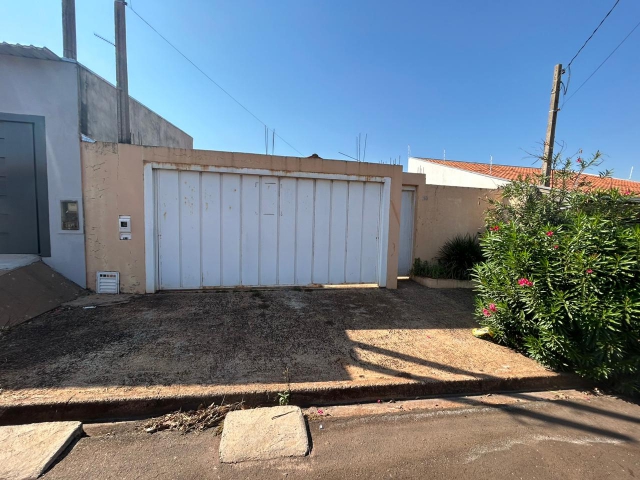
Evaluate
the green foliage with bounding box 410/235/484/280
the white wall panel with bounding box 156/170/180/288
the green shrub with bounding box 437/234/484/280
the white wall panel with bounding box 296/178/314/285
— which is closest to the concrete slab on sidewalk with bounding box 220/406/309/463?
the white wall panel with bounding box 296/178/314/285

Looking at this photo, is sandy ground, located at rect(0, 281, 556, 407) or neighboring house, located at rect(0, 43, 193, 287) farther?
neighboring house, located at rect(0, 43, 193, 287)

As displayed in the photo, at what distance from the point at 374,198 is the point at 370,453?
4.83 meters

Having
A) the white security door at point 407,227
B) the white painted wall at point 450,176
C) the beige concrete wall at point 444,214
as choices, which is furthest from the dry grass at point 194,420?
the white painted wall at point 450,176

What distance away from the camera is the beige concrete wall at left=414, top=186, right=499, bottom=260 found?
7289 millimetres

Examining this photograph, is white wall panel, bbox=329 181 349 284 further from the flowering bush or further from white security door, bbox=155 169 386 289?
the flowering bush

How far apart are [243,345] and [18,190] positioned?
15.8ft

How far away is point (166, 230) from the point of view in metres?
5.49

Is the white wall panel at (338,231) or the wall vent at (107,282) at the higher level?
the white wall panel at (338,231)

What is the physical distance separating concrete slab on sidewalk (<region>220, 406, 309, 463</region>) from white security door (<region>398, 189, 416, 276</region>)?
5.44m

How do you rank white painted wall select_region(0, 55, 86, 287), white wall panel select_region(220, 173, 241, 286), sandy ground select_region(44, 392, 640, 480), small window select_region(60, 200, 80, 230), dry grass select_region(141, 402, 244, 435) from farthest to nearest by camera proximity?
1. white wall panel select_region(220, 173, 241, 286)
2. small window select_region(60, 200, 80, 230)
3. white painted wall select_region(0, 55, 86, 287)
4. dry grass select_region(141, 402, 244, 435)
5. sandy ground select_region(44, 392, 640, 480)

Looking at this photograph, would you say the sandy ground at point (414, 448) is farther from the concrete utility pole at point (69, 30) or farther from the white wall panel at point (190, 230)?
the concrete utility pole at point (69, 30)

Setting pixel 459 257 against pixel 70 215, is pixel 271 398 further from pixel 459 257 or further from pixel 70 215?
pixel 459 257

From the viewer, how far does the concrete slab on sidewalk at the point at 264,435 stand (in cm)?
217

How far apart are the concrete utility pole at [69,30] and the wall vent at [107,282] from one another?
12.4 feet
